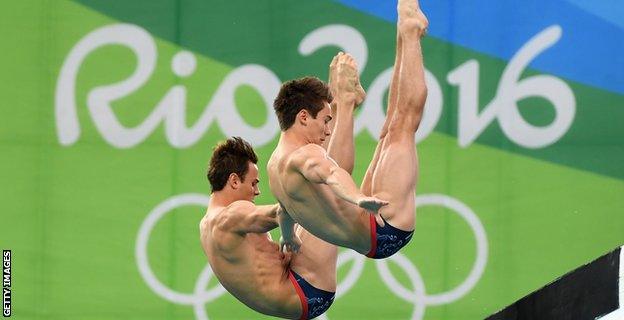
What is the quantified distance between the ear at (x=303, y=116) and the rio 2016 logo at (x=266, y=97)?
14.8ft

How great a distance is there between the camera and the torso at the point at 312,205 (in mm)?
10789

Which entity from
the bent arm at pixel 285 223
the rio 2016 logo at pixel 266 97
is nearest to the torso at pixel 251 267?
the bent arm at pixel 285 223

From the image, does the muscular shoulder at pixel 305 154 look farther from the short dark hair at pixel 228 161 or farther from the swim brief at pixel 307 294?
the swim brief at pixel 307 294

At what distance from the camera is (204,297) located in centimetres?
1547

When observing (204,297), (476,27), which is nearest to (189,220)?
(204,297)

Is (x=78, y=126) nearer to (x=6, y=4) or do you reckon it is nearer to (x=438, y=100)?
(x=6, y=4)

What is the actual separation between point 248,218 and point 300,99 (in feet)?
2.86

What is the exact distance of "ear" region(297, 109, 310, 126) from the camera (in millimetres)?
10938

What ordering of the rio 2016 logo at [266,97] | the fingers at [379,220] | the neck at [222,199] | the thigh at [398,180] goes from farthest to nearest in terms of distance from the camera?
the rio 2016 logo at [266,97] → the neck at [222,199] → the thigh at [398,180] → the fingers at [379,220]

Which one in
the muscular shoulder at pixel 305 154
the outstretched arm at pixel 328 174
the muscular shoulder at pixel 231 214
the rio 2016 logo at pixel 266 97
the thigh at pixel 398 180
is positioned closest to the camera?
the outstretched arm at pixel 328 174

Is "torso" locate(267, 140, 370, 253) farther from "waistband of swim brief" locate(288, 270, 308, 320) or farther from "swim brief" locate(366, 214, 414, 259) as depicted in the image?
"waistband of swim brief" locate(288, 270, 308, 320)

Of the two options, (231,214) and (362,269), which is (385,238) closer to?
(231,214)

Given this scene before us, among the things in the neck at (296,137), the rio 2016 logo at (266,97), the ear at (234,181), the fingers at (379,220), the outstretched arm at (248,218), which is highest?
the rio 2016 logo at (266,97)

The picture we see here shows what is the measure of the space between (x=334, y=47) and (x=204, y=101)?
1261 mm
